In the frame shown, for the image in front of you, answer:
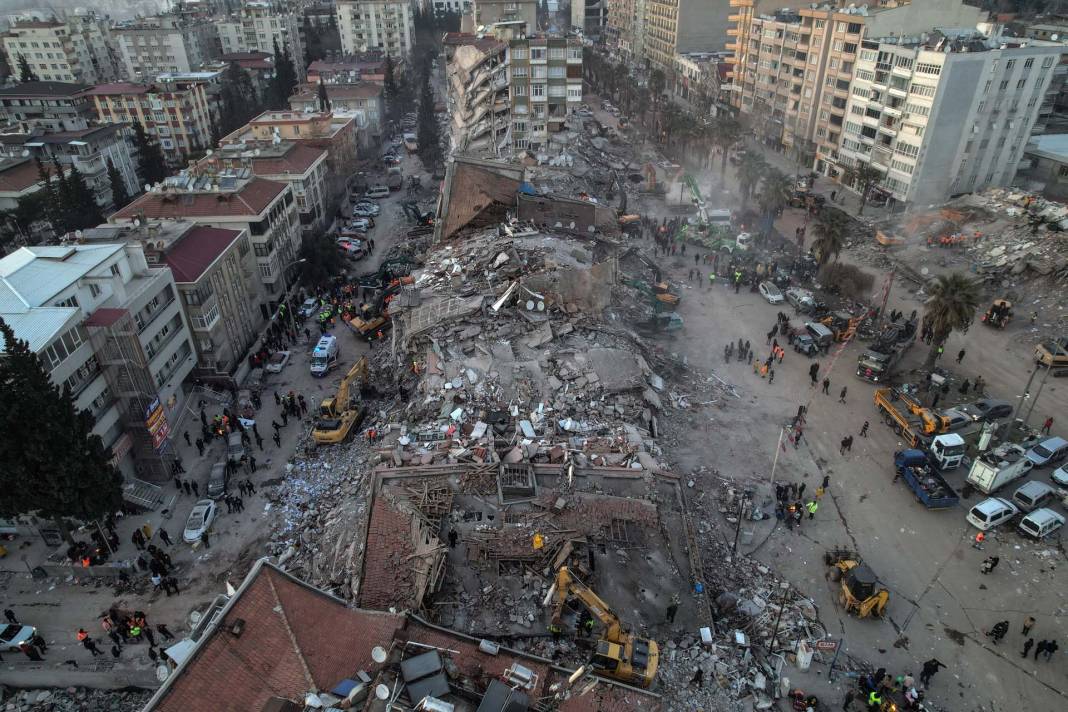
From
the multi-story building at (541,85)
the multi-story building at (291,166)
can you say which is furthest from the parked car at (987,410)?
the multi-story building at (291,166)

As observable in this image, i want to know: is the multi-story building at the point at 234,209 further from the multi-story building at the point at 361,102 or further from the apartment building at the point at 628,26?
the apartment building at the point at 628,26

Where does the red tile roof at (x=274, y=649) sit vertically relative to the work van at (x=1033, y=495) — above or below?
above

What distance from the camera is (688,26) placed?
349ft

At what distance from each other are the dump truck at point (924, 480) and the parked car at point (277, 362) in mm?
32673

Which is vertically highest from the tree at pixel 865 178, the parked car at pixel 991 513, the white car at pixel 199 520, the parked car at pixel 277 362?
the tree at pixel 865 178

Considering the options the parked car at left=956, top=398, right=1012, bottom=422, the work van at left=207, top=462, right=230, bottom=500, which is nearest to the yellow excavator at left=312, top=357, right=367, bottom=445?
the work van at left=207, top=462, right=230, bottom=500

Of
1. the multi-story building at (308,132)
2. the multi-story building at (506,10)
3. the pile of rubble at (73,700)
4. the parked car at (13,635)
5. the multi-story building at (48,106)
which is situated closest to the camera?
the pile of rubble at (73,700)

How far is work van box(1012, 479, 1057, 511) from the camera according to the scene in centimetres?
2675

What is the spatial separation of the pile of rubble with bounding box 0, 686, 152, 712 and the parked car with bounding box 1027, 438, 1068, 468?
1429 inches

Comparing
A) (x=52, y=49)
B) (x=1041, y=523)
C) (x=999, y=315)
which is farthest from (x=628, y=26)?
(x=1041, y=523)

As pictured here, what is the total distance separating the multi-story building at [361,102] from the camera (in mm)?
81688

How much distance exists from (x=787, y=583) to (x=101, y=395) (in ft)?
96.0

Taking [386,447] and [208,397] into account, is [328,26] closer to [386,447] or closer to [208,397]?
[208,397]

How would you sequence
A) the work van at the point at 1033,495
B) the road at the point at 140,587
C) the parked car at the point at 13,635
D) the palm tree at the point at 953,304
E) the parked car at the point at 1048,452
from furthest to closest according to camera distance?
1. the palm tree at the point at 953,304
2. the parked car at the point at 1048,452
3. the work van at the point at 1033,495
4. the parked car at the point at 13,635
5. the road at the point at 140,587
